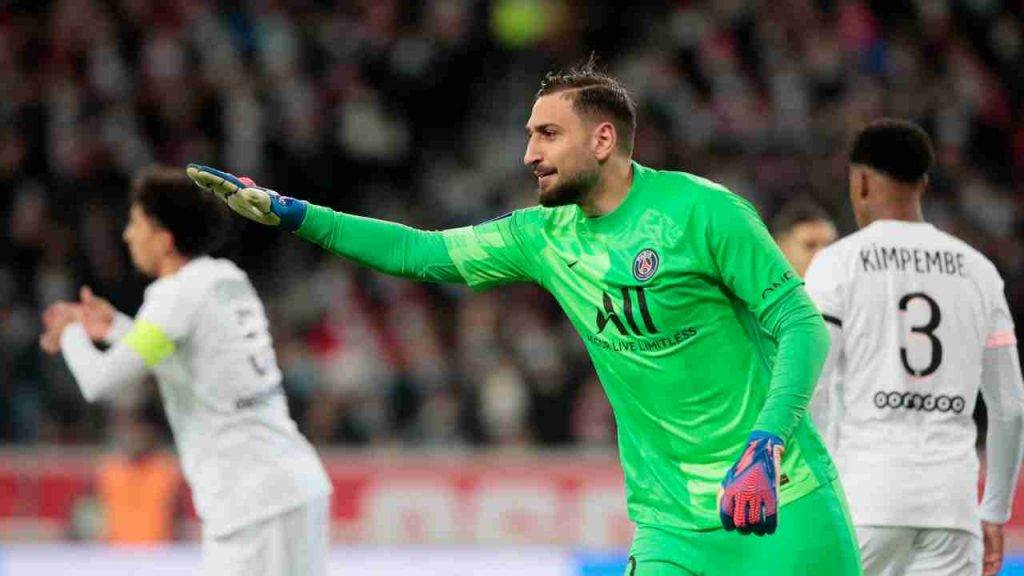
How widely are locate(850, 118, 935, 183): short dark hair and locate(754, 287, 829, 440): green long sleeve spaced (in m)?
1.33

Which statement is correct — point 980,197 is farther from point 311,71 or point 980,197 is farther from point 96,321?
point 96,321

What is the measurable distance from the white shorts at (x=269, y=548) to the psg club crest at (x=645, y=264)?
2.02 m

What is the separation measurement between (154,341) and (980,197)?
910cm

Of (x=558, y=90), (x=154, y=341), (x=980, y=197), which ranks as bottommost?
(x=154, y=341)

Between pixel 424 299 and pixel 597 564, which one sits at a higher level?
pixel 424 299

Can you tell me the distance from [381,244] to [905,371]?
1.72 metres

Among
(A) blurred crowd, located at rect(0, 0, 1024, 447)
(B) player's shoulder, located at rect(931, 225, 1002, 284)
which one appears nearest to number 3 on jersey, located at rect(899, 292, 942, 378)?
(B) player's shoulder, located at rect(931, 225, 1002, 284)

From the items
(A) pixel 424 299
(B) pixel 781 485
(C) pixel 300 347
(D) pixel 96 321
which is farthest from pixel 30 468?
Result: (B) pixel 781 485

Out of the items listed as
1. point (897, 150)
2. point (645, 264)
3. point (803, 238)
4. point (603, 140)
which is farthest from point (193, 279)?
point (803, 238)

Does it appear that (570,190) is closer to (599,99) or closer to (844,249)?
(599,99)

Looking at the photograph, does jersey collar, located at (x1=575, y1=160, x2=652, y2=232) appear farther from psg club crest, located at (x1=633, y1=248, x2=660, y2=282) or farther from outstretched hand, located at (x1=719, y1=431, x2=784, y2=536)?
outstretched hand, located at (x1=719, y1=431, x2=784, y2=536)

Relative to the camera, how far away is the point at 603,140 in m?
4.66

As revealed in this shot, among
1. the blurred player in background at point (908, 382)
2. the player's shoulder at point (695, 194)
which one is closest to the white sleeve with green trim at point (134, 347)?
the player's shoulder at point (695, 194)

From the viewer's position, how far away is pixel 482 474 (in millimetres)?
11547
